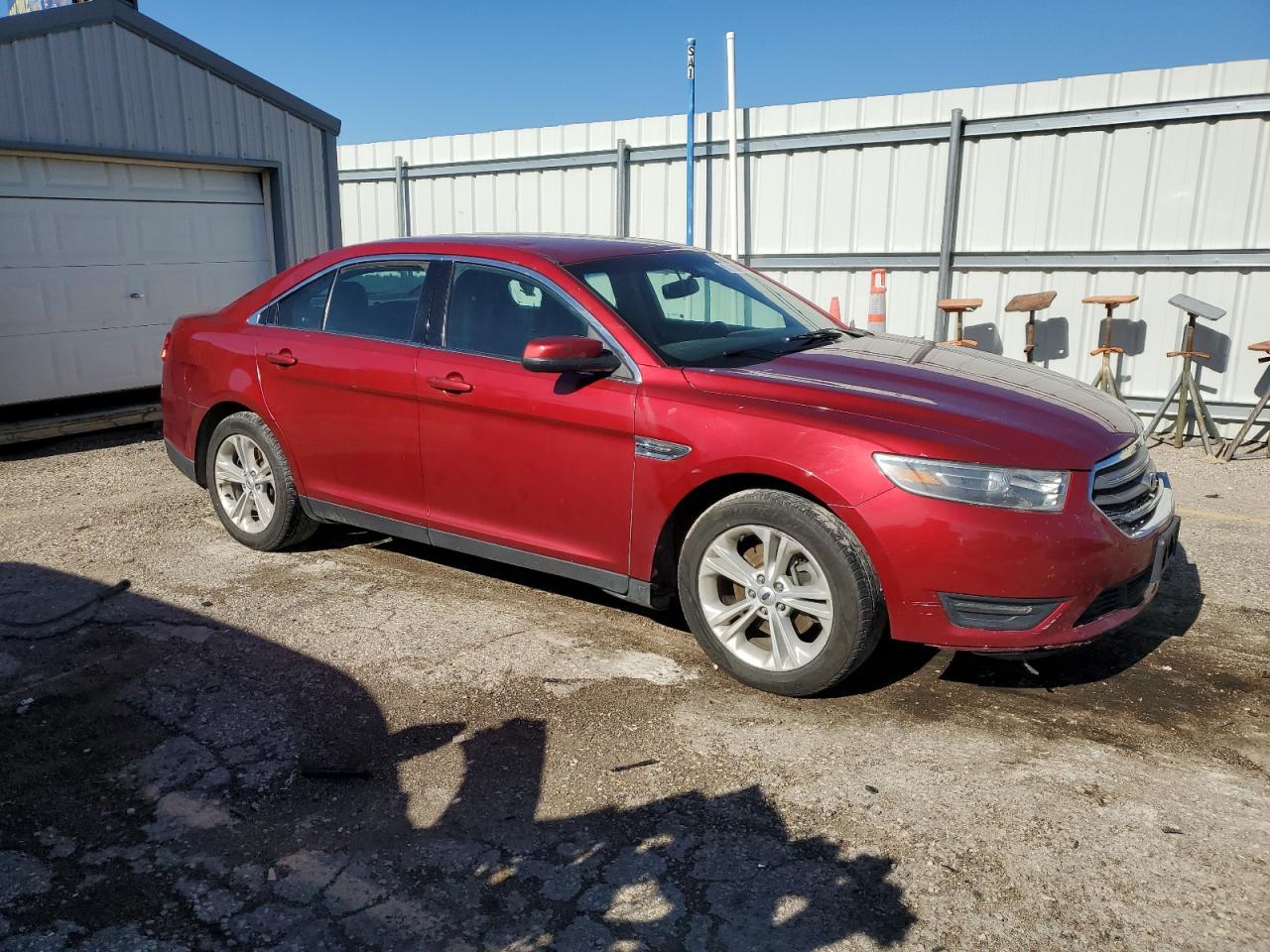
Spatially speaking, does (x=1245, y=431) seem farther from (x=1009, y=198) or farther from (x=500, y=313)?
(x=500, y=313)

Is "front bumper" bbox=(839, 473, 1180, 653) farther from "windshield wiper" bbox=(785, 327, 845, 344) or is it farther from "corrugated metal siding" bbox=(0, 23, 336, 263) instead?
"corrugated metal siding" bbox=(0, 23, 336, 263)

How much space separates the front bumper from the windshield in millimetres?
1109

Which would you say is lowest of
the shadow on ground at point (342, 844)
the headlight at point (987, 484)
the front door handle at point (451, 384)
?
the shadow on ground at point (342, 844)

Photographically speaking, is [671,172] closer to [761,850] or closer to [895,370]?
[895,370]

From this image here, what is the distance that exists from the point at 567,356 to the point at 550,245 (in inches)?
36.3

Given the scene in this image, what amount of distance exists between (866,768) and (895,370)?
5.20 ft

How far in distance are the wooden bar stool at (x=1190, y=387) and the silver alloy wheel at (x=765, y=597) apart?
6108 millimetres

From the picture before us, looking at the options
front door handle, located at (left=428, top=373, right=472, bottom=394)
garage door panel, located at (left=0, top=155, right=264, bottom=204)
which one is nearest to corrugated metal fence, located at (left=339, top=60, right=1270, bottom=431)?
garage door panel, located at (left=0, top=155, right=264, bottom=204)

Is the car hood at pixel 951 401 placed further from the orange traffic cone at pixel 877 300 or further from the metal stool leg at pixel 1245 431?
the orange traffic cone at pixel 877 300

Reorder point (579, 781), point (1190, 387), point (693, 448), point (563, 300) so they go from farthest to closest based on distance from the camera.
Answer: point (1190, 387), point (563, 300), point (693, 448), point (579, 781)

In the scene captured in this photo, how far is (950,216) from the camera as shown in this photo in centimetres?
977

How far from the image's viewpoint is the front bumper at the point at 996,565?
3420mm

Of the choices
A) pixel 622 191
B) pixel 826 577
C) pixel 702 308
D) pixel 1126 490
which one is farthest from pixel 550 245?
pixel 622 191

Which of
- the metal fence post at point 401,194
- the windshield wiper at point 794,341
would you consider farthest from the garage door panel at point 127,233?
the windshield wiper at point 794,341
